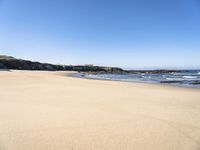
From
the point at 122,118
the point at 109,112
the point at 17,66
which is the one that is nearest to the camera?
the point at 122,118

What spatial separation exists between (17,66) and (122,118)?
5761 cm

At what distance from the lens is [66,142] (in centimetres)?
300

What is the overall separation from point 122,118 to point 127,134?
1.00 m

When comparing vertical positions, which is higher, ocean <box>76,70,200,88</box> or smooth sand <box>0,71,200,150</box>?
smooth sand <box>0,71,200,150</box>

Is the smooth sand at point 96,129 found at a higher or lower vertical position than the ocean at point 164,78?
higher

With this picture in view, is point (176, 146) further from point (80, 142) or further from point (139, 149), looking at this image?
point (80, 142)

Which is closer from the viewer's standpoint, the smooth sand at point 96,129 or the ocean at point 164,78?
the smooth sand at point 96,129

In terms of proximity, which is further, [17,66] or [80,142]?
[17,66]

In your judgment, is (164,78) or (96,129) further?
(164,78)

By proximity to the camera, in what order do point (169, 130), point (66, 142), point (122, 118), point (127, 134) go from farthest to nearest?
point (122, 118) → point (169, 130) → point (127, 134) → point (66, 142)

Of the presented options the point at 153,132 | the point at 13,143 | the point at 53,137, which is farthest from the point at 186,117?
the point at 13,143

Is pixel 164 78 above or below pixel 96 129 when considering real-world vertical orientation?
below

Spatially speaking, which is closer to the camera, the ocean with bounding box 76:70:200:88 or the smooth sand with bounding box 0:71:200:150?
the smooth sand with bounding box 0:71:200:150

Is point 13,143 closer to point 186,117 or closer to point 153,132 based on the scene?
point 153,132
